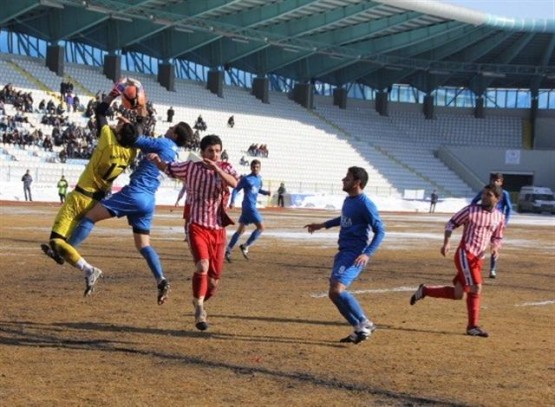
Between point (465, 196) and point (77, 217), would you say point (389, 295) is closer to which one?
point (77, 217)

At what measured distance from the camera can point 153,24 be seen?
200 feet

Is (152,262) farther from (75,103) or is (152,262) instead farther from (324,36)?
(324,36)

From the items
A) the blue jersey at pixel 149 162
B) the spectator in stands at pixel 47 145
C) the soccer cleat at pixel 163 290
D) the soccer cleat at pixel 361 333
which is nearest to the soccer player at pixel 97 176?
the blue jersey at pixel 149 162

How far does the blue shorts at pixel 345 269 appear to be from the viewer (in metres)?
9.19

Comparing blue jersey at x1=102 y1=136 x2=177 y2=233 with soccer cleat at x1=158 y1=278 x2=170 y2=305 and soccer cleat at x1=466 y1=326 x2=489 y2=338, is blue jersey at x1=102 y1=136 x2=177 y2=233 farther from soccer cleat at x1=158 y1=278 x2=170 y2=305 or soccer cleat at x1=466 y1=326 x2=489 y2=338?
soccer cleat at x1=466 y1=326 x2=489 y2=338

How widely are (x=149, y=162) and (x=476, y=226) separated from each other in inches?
147

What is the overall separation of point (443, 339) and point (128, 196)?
3697 mm

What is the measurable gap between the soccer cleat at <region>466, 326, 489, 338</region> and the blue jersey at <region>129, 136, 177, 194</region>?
3569 mm

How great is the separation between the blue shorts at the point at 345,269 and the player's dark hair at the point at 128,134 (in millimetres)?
2586

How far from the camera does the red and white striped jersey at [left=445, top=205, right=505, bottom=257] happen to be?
1080 cm

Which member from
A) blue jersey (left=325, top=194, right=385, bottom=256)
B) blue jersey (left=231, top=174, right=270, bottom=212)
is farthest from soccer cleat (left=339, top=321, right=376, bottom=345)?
blue jersey (left=231, top=174, right=270, bottom=212)

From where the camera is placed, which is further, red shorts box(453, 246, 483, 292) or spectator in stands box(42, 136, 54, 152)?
spectator in stands box(42, 136, 54, 152)

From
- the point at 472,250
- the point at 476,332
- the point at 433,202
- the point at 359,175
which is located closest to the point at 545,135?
the point at 433,202

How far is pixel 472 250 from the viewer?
1077 cm
